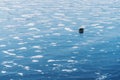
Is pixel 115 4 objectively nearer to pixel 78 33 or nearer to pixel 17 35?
pixel 78 33

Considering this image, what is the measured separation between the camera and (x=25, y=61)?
5038 centimetres

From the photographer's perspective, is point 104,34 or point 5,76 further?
point 104,34

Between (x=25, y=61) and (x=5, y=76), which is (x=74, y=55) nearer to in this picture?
(x=25, y=61)

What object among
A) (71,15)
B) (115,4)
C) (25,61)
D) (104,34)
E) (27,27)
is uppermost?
(115,4)

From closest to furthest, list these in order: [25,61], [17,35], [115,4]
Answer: [25,61] → [17,35] → [115,4]

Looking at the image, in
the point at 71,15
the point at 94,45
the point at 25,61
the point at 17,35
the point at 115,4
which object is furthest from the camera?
the point at 115,4

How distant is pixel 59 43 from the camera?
60250 mm

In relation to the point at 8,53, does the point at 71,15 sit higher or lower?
higher

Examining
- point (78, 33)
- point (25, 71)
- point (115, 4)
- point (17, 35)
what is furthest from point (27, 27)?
point (115, 4)

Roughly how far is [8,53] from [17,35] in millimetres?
11470

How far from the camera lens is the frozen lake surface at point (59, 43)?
153ft

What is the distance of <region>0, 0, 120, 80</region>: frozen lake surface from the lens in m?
46.6

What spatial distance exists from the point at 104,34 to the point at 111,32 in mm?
2199

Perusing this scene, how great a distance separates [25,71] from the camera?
46.4m
